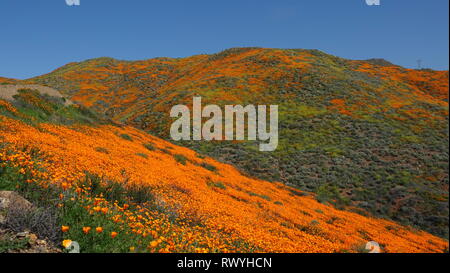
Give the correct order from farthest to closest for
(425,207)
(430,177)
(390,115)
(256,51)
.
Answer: (256,51), (390,115), (430,177), (425,207)

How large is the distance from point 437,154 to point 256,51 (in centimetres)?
4523

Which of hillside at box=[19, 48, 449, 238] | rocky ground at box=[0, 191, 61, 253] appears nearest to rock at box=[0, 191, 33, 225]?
rocky ground at box=[0, 191, 61, 253]

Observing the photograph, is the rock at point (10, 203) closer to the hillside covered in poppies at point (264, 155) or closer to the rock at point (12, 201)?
the rock at point (12, 201)

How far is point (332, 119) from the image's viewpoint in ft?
123

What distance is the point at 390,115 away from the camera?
37.6 meters

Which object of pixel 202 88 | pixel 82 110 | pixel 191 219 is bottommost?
pixel 191 219

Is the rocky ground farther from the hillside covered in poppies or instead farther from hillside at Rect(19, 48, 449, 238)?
hillside at Rect(19, 48, 449, 238)
